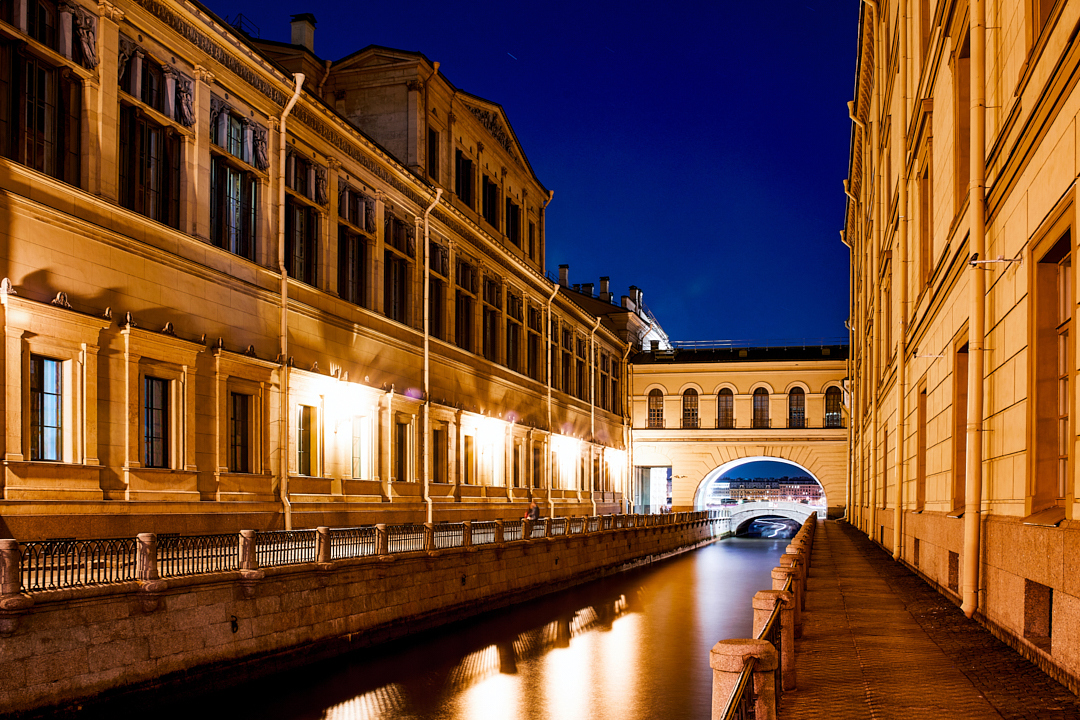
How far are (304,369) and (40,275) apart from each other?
8486 millimetres

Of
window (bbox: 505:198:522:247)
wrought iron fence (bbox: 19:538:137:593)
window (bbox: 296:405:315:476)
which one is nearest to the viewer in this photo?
wrought iron fence (bbox: 19:538:137:593)

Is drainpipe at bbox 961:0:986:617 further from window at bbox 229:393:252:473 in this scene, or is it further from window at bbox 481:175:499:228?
window at bbox 481:175:499:228

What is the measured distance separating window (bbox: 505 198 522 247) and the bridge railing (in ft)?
68.8

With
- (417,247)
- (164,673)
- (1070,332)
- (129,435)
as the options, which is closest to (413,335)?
(417,247)

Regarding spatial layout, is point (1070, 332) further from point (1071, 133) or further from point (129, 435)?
point (129, 435)

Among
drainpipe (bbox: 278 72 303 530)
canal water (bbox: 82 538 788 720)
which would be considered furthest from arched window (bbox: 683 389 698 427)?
drainpipe (bbox: 278 72 303 530)

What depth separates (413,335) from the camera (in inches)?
1251

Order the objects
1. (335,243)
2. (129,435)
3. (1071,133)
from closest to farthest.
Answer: (1071,133) → (129,435) → (335,243)

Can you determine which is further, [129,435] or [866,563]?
[866,563]

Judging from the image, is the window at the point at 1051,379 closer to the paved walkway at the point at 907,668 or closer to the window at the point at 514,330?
the paved walkway at the point at 907,668

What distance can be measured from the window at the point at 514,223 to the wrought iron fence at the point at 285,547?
26515mm

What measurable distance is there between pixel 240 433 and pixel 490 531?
8135 millimetres

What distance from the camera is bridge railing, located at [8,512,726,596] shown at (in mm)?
12426

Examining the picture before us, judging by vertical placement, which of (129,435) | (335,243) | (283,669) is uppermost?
(335,243)
